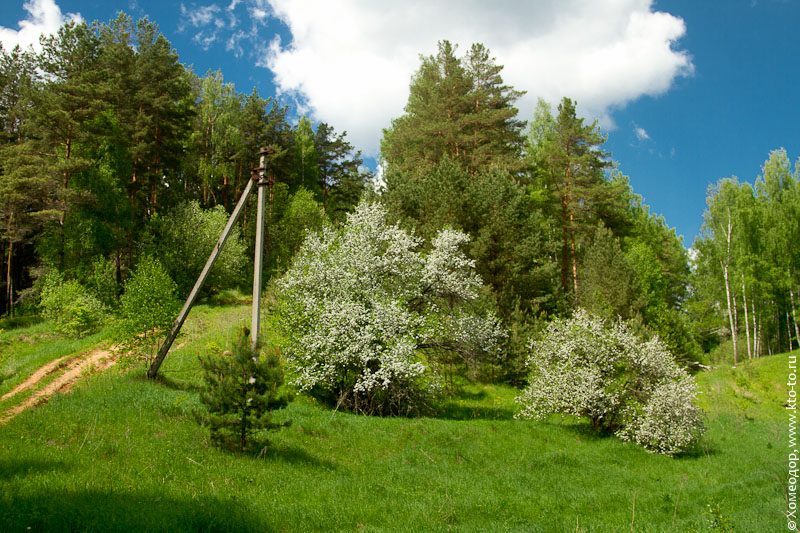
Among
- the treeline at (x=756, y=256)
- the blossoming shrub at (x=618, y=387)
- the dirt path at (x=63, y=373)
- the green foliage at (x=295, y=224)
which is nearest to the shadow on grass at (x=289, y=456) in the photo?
the dirt path at (x=63, y=373)

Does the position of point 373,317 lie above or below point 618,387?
above

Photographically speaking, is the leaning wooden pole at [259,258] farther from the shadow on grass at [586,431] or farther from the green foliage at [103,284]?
the green foliage at [103,284]

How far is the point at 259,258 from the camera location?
500 inches

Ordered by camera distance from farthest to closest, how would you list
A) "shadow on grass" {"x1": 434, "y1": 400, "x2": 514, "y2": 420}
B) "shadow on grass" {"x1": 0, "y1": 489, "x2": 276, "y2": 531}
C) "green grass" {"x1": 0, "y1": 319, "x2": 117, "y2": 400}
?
"shadow on grass" {"x1": 434, "y1": 400, "x2": 514, "y2": 420}
"green grass" {"x1": 0, "y1": 319, "x2": 117, "y2": 400}
"shadow on grass" {"x1": 0, "y1": 489, "x2": 276, "y2": 531}

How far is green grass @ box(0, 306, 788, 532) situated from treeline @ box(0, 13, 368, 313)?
62.0ft

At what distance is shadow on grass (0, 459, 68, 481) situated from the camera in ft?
25.9

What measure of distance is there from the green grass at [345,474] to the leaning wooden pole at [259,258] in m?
2.90

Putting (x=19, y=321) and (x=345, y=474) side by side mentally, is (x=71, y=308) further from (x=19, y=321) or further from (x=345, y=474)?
(x=345, y=474)

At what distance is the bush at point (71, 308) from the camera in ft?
84.2

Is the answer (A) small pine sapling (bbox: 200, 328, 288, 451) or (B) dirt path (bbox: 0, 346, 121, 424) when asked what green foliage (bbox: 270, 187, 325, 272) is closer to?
(B) dirt path (bbox: 0, 346, 121, 424)

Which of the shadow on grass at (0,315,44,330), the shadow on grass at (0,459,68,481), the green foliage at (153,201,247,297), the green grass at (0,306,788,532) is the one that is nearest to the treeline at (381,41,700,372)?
the green grass at (0,306,788,532)

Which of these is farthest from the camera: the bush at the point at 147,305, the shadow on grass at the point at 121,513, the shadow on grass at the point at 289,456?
the bush at the point at 147,305

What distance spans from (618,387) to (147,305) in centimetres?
1844

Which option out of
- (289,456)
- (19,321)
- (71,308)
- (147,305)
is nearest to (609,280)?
(289,456)
